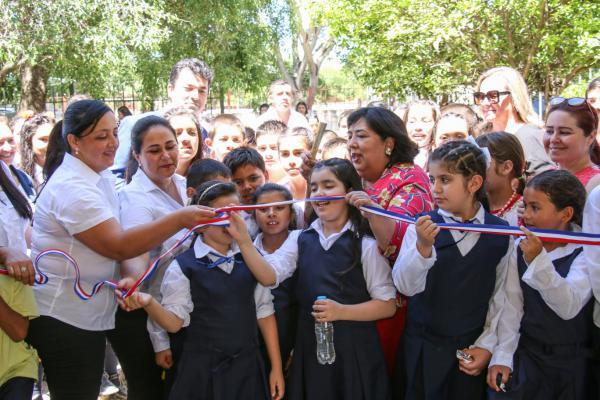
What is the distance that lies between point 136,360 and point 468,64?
1136cm

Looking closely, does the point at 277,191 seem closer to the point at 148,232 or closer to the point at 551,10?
the point at 148,232

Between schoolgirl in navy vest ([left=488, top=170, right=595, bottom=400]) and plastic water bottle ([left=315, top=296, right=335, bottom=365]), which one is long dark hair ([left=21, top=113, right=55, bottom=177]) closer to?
plastic water bottle ([left=315, top=296, right=335, bottom=365])

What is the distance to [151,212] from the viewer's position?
11.2ft

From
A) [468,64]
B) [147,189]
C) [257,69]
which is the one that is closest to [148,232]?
[147,189]

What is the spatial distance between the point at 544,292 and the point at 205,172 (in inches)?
80.8

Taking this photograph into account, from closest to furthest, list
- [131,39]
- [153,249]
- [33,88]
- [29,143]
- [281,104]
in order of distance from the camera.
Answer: [153,249]
[29,143]
[281,104]
[131,39]
[33,88]

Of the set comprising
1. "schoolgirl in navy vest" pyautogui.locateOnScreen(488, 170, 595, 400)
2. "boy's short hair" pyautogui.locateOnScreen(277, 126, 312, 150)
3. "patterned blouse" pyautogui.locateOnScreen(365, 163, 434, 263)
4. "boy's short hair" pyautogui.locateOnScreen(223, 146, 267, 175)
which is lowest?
"schoolgirl in navy vest" pyautogui.locateOnScreen(488, 170, 595, 400)

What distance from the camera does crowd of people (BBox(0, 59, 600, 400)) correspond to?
9.96 ft

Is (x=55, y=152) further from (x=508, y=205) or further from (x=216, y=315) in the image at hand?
(x=508, y=205)

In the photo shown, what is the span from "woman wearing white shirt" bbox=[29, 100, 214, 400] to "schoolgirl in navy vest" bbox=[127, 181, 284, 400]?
31 cm

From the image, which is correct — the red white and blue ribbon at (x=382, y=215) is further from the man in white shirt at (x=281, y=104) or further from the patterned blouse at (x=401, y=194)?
the man in white shirt at (x=281, y=104)

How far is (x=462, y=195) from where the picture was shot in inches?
127

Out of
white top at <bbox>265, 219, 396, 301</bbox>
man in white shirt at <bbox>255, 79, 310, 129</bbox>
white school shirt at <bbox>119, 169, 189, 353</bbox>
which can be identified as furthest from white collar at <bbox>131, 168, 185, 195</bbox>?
man in white shirt at <bbox>255, 79, 310, 129</bbox>

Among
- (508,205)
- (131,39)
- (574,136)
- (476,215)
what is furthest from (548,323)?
(131,39)
